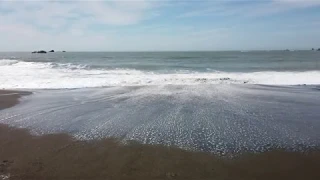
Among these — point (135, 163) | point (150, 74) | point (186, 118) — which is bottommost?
point (135, 163)

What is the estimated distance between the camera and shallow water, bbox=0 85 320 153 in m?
7.97

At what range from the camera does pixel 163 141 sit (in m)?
7.82

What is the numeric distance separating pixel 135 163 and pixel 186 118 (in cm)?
408

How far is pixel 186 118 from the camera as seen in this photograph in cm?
1025

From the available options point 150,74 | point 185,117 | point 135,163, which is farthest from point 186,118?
point 150,74

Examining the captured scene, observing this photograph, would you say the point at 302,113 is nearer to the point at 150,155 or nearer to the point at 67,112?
the point at 150,155

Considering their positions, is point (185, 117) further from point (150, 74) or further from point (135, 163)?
point (150, 74)

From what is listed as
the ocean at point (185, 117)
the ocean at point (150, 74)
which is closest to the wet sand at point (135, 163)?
the ocean at point (185, 117)

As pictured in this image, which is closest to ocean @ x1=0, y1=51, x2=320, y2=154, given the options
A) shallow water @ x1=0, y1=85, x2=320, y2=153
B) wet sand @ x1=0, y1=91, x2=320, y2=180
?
shallow water @ x1=0, y1=85, x2=320, y2=153

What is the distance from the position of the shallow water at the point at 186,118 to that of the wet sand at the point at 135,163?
0.56m

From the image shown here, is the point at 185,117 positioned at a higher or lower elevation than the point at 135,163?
higher

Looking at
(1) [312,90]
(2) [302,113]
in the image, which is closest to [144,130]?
(2) [302,113]

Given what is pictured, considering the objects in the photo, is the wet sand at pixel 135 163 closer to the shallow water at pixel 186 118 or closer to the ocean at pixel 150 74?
the shallow water at pixel 186 118

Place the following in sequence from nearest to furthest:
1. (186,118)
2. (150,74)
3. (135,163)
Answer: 1. (135,163)
2. (186,118)
3. (150,74)
